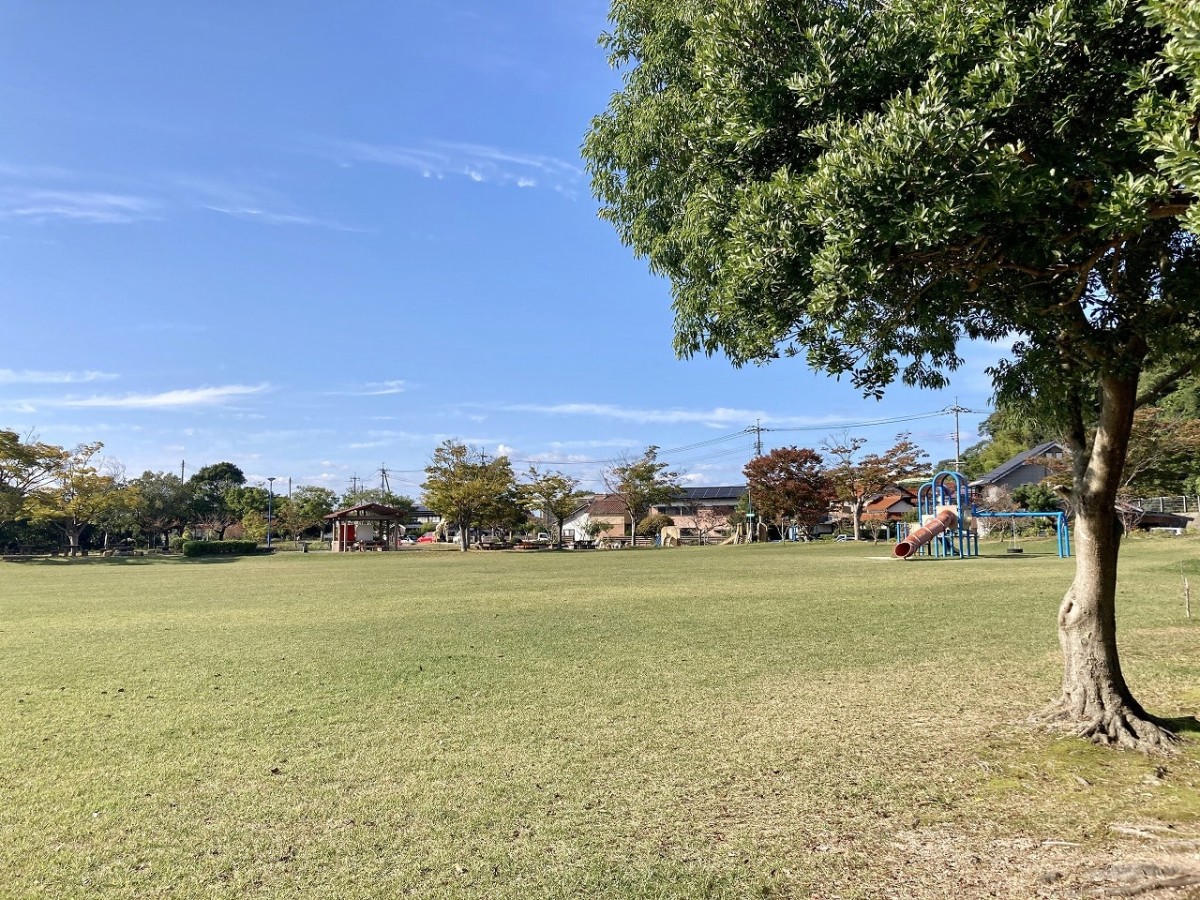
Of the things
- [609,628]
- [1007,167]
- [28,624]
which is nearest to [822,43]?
[1007,167]

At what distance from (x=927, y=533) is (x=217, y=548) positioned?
3996 cm

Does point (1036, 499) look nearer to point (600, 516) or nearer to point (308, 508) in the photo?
point (600, 516)

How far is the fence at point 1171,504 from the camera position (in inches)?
1684

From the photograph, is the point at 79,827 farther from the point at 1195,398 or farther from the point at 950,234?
the point at 1195,398

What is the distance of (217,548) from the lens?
153ft

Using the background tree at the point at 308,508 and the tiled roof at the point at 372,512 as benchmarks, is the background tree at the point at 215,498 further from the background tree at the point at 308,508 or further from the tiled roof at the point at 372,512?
the tiled roof at the point at 372,512

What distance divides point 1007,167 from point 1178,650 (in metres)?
7.40

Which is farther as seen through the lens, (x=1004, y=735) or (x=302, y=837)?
(x=1004, y=735)

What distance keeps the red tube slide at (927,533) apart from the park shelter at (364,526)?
33808mm

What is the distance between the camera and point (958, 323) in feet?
19.8

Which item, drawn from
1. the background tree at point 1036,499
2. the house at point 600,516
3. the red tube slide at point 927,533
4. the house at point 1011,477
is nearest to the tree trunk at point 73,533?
the house at point 600,516

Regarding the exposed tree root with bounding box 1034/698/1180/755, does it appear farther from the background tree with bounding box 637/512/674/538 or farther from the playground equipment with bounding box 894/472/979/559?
the background tree with bounding box 637/512/674/538

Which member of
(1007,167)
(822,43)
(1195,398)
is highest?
(1195,398)

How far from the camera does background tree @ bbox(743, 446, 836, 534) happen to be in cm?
4875
